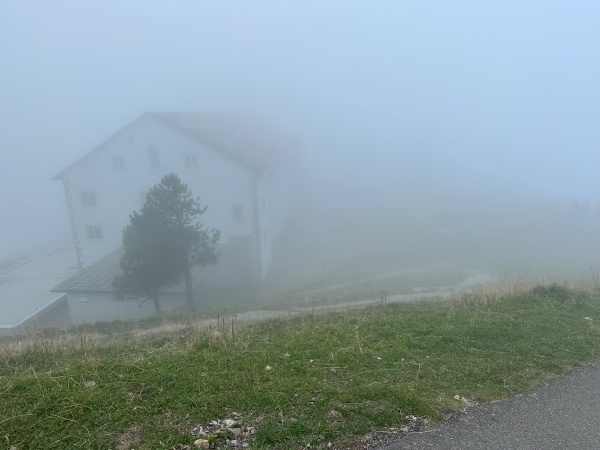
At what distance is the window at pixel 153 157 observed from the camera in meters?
35.2

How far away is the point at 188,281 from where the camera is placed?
80.0ft

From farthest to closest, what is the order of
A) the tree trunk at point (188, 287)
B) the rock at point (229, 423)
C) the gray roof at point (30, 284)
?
the gray roof at point (30, 284) < the tree trunk at point (188, 287) < the rock at point (229, 423)

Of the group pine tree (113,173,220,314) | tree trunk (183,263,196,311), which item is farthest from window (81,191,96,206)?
tree trunk (183,263,196,311)

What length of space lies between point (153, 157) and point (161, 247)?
46.7 feet

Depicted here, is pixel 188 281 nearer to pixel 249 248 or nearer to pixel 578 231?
pixel 249 248

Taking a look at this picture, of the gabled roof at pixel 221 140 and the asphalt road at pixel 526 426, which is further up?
the gabled roof at pixel 221 140

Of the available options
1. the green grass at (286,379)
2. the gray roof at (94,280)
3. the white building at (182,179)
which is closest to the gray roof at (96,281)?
the gray roof at (94,280)

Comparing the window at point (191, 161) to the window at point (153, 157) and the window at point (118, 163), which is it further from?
the window at point (118, 163)

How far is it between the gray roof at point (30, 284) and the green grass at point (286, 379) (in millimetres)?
23890

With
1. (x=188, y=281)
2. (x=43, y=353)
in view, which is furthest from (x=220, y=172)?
(x=43, y=353)

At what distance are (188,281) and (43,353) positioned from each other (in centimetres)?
1828

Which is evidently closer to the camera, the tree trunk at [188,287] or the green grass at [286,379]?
the green grass at [286,379]

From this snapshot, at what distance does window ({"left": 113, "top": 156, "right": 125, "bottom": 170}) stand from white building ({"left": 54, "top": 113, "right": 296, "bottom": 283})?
89 mm

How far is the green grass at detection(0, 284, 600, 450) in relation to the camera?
11.6ft
